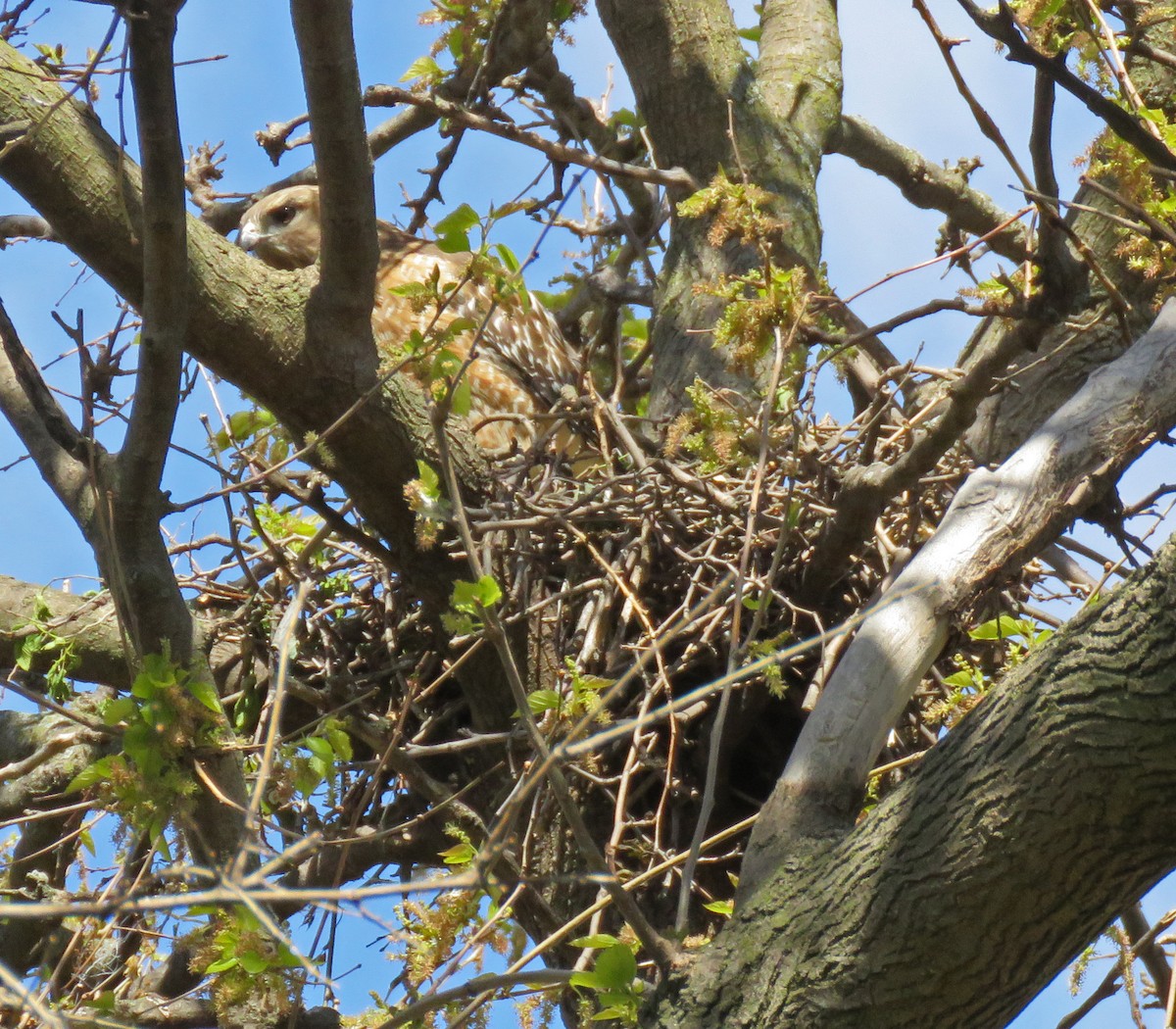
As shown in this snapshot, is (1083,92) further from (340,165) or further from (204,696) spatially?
(204,696)

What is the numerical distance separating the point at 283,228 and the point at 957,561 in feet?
12.4

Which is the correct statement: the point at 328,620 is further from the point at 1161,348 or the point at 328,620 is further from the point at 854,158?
the point at 854,158

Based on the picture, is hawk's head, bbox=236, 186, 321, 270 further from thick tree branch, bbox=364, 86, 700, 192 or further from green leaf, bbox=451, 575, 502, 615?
green leaf, bbox=451, 575, 502, 615

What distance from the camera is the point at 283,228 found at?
5.39 m

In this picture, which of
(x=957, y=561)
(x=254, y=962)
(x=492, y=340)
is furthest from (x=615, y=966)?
(x=492, y=340)

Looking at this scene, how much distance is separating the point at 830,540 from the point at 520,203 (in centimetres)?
93

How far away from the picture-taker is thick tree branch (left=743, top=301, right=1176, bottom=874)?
215 centimetres

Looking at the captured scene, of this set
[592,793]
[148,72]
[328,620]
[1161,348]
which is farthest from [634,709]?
[148,72]

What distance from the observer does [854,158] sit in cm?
461

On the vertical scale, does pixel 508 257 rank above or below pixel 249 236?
below

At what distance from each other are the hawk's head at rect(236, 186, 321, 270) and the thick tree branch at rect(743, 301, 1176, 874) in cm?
359

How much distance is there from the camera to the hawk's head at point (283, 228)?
535 centimetres

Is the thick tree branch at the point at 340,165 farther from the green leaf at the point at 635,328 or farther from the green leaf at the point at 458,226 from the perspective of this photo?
the green leaf at the point at 635,328

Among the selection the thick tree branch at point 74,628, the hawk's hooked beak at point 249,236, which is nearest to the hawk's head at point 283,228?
the hawk's hooked beak at point 249,236
